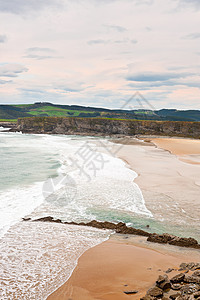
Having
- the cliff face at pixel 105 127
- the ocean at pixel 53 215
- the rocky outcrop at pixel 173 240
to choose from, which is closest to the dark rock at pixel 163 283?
the ocean at pixel 53 215

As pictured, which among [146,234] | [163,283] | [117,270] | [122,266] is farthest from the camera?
[146,234]

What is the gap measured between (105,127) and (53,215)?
264 feet

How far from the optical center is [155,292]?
5422mm

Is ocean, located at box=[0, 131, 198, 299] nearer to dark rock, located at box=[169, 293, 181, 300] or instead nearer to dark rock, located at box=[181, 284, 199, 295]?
dark rock, located at box=[169, 293, 181, 300]

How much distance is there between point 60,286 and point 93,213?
579 cm

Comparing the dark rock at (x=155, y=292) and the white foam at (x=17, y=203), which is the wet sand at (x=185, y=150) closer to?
the white foam at (x=17, y=203)

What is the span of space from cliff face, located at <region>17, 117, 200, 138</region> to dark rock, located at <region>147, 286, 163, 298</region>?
75.9 m

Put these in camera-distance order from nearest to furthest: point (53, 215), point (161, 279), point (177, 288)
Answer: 1. point (177, 288)
2. point (161, 279)
3. point (53, 215)

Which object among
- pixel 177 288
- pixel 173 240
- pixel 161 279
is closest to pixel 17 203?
pixel 173 240

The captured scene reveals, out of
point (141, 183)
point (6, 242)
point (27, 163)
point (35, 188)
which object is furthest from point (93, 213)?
point (27, 163)

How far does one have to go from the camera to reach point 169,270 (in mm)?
6730

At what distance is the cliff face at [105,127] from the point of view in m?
80.2

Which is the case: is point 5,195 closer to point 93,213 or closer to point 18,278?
point 93,213

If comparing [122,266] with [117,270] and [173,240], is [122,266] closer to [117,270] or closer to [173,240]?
[117,270]
